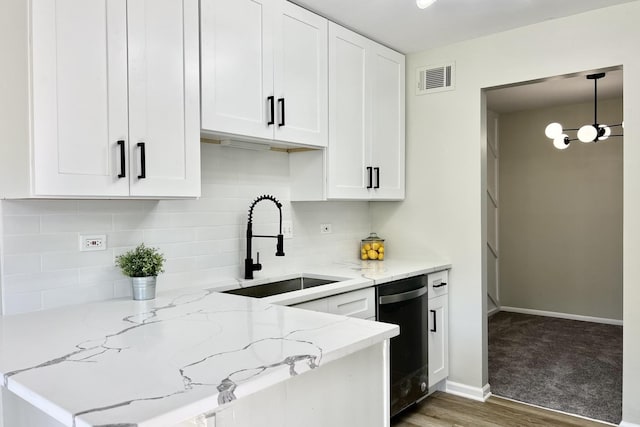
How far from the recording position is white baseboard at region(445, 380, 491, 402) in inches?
130

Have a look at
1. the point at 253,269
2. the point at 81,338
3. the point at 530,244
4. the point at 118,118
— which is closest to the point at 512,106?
the point at 530,244

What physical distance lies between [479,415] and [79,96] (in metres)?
2.87

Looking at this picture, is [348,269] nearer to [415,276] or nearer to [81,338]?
[415,276]

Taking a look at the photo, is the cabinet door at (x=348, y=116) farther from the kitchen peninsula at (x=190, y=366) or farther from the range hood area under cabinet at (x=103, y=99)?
the kitchen peninsula at (x=190, y=366)

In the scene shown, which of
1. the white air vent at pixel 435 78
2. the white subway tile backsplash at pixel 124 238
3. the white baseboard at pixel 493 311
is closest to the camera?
the white subway tile backsplash at pixel 124 238

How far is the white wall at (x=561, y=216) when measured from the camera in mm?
5340

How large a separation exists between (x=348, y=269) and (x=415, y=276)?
17.1 inches

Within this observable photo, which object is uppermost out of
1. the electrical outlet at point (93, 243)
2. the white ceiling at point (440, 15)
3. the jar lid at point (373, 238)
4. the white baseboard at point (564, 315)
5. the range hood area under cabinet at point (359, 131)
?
the white ceiling at point (440, 15)

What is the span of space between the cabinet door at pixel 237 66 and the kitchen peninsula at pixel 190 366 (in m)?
0.93

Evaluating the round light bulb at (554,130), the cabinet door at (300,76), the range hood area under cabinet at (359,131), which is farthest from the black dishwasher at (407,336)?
the round light bulb at (554,130)

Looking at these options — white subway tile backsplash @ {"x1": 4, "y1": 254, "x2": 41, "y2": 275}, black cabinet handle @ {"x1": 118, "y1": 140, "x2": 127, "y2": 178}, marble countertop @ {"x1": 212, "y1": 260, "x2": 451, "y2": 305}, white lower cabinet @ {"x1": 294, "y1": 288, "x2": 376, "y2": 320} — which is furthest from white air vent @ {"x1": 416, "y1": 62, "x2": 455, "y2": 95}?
white subway tile backsplash @ {"x1": 4, "y1": 254, "x2": 41, "y2": 275}

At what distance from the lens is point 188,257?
2.57m

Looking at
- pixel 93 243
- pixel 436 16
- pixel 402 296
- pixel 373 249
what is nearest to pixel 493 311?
pixel 373 249

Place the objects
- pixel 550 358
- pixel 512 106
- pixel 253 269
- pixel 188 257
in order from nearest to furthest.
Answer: pixel 188 257 < pixel 253 269 < pixel 550 358 < pixel 512 106
